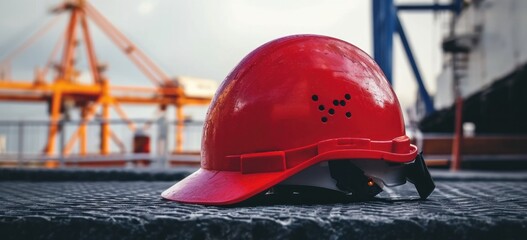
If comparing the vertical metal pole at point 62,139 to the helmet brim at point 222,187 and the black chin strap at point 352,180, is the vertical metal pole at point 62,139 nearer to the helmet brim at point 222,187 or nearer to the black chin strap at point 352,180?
the helmet brim at point 222,187

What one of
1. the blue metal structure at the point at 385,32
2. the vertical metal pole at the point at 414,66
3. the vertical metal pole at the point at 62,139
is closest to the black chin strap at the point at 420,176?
the blue metal structure at the point at 385,32

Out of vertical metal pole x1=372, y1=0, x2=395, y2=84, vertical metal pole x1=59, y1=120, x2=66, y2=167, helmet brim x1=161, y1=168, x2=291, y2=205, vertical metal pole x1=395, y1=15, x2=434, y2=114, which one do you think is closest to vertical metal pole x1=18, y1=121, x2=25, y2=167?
vertical metal pole x1=59, y1=120, x2=66, y2=167

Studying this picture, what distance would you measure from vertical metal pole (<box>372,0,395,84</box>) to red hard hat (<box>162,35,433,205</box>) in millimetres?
10010

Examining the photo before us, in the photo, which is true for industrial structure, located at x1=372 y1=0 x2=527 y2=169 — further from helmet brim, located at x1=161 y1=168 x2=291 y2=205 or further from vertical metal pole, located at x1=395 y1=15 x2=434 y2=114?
helmet brim, located at x1=161 y1=168 x2=291 y2=205

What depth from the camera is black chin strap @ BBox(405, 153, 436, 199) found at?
178 cm

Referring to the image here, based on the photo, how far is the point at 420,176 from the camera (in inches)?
70.9

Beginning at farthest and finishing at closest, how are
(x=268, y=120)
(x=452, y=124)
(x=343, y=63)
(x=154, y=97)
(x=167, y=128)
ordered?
(x=154, y=97)
(x=452, y=124)
(x=167, y=128)
(x=343, y=63)
(x=268, y=120)

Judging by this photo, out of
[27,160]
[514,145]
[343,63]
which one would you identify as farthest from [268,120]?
[514,145]

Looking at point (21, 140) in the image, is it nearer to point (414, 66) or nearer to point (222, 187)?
point (414, 66)

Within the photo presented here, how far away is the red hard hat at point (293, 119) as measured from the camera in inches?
65.2

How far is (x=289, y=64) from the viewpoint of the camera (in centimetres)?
178

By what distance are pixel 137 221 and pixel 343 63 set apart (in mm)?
938

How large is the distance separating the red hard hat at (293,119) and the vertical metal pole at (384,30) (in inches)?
394

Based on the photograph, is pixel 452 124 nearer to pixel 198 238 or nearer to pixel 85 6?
pixel 198 238
